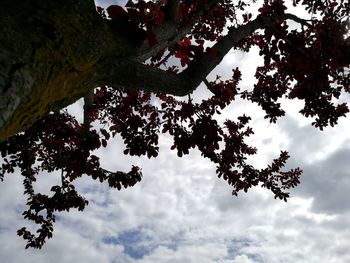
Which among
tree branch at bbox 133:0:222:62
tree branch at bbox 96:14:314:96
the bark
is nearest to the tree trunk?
the bark

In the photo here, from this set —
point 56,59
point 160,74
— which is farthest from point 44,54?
point 160,74

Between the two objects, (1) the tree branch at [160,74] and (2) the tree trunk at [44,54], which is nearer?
(2) the tree trunk at [44,54]

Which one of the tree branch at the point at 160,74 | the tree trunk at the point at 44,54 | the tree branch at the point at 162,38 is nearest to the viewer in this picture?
the tree trunk at the point at 44,54

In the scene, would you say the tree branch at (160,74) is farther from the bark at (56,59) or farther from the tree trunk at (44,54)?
the tree trunk at (44,54)

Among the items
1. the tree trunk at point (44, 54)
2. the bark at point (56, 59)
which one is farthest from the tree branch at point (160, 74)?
the tree trunk at point (44, 54)

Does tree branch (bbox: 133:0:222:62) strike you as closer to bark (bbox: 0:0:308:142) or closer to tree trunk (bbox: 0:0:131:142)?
bark (bbox: 0:0:308:142)

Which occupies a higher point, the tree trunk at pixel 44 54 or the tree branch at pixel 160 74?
the tree branch at pixel 160 74

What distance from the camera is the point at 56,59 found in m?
2.12

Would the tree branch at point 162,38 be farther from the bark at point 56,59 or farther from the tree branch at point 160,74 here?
the tree branch at point 160,74

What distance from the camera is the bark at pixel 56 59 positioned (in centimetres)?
180

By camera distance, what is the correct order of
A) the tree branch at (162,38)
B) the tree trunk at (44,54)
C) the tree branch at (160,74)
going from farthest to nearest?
1. the tree branch at (162,38)
2. the tree branch at (160,74)
3. the tree trunk at (44,54)

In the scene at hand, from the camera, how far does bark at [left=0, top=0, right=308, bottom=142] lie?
180cm

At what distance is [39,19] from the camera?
2057mm

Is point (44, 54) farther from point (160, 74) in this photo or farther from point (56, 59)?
point (160, 74)
